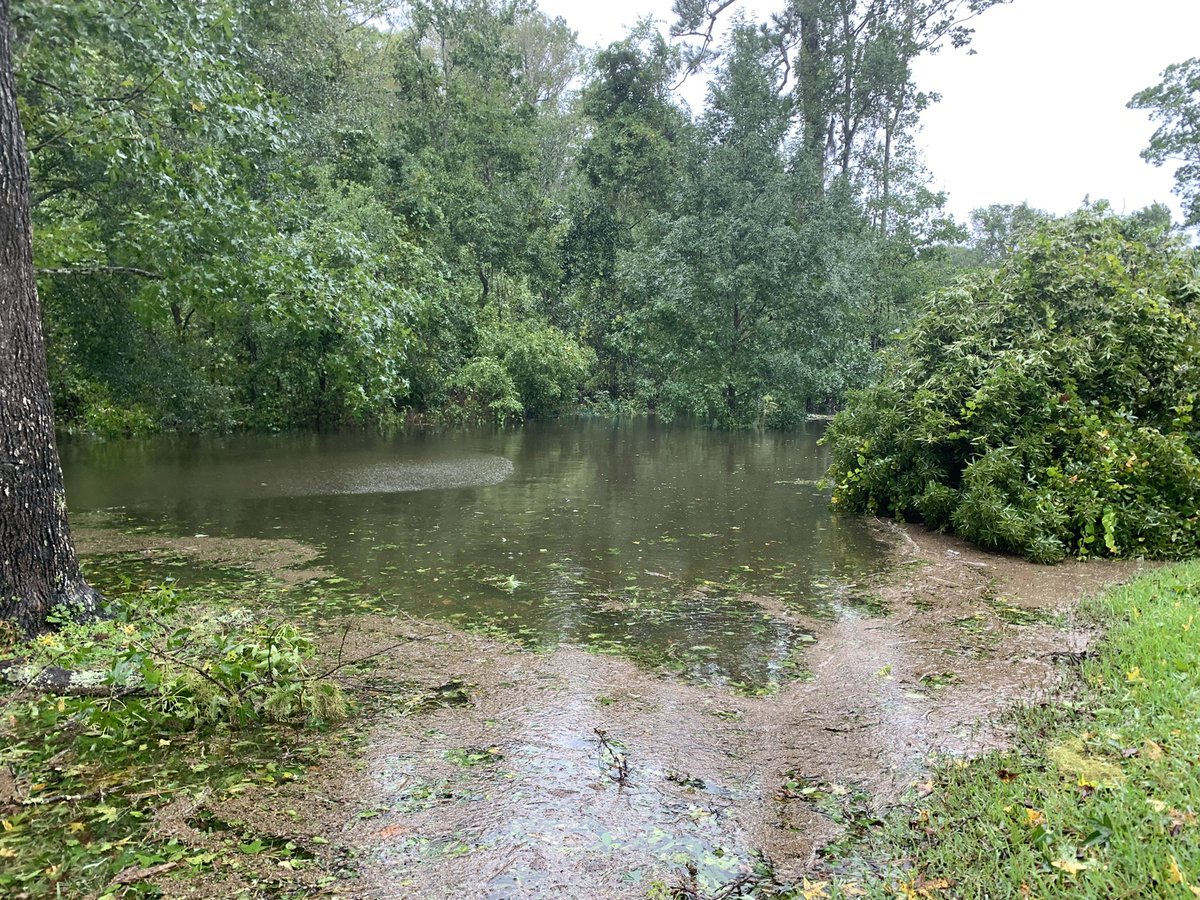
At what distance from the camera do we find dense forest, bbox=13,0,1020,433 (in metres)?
8.96

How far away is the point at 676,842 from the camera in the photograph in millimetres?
3016

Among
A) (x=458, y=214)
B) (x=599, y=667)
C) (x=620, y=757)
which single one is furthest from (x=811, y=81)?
(x=620, y=757)

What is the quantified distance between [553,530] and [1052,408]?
601 cm

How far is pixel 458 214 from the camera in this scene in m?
30.4

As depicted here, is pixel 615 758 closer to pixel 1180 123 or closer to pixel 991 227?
pixel 1180 123

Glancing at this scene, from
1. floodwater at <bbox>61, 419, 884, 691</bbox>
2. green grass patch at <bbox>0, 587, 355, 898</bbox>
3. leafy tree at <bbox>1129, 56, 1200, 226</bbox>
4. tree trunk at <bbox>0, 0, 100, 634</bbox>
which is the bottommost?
floodwater at <bbox>61, 419, 884, 691</bbox>

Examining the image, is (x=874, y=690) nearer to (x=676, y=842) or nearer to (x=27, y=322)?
(x=676, y=842)

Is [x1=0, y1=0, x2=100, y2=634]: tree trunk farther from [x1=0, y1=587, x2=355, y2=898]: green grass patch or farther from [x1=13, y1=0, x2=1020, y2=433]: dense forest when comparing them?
[x1=13, y1=0, x2=1020, y2=433]: dense forest

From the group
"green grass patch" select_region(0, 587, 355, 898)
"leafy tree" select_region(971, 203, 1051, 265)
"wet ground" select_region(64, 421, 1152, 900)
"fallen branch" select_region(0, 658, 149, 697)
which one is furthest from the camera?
"leafy tree" select_region(971, 203, 1051, 265)

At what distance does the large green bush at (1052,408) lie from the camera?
7.95 m

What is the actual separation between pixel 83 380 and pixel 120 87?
12.8 metres

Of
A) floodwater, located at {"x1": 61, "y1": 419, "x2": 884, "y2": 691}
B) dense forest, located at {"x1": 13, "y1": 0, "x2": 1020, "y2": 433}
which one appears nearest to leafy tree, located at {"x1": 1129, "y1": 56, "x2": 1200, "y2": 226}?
dense forest, located at {"x1": 13, "y1": 0, "x2": 1020, "y2": 433}

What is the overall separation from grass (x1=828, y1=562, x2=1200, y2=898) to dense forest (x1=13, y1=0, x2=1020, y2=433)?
8.13 m

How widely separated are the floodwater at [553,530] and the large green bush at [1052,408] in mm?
1264
